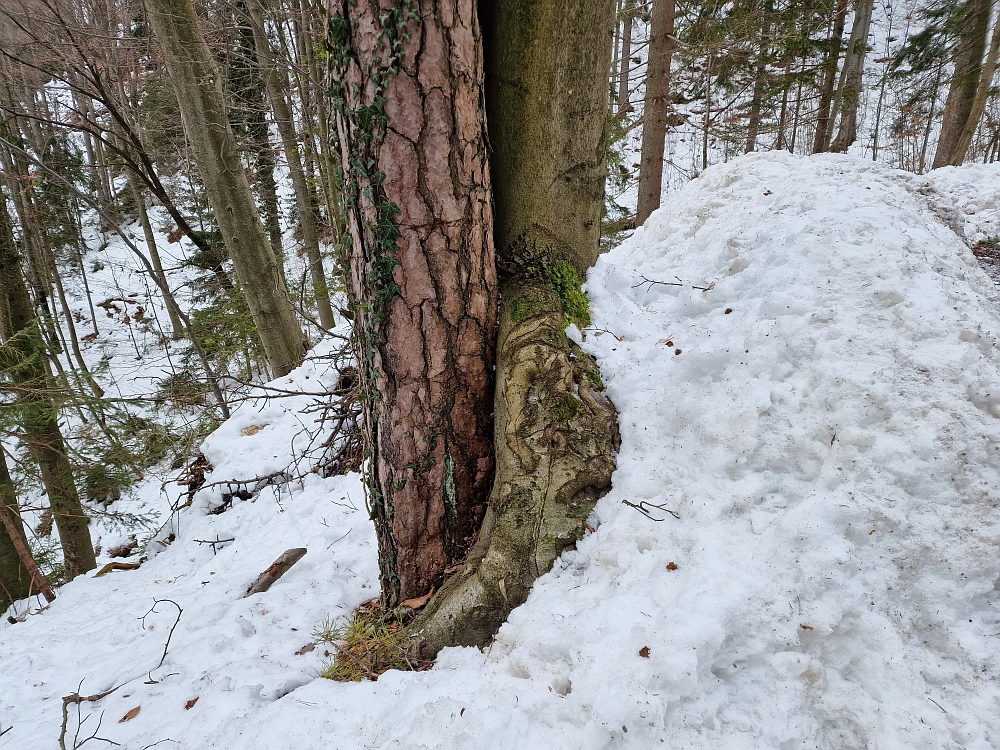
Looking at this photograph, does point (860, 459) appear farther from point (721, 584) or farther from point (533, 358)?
point (533, 358)

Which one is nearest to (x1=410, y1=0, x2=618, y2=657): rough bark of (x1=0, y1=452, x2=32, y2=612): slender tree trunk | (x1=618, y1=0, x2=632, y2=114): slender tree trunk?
(x1=618, y1=0, x2=632, y2=114): slender tree trunk

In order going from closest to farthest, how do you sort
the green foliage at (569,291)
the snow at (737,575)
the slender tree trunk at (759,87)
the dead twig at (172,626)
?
the snow at (737,575)
the green foliage at (569,291)
the dead twig at (172,626)
the slender tree trunk at (759,87)

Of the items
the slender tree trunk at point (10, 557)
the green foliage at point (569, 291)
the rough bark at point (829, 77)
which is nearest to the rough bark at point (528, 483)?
the green foliage at point (569, 291)

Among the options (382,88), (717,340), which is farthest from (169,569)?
(717,340)

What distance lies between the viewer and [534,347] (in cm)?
193

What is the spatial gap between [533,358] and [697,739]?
1.28m

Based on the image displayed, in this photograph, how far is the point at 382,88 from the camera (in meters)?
1.61

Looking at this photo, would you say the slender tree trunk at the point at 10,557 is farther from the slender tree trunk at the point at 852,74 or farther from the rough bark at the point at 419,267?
the slender tree trunk at the point at 852,74

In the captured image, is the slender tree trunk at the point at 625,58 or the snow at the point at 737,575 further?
the slender tree trunk at the point at 625,58

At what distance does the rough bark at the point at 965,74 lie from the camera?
25.0ft

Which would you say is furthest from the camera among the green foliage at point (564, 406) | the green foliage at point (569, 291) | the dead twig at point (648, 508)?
the green foliage at point (569, 291)

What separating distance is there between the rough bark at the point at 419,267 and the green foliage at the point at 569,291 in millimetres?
329

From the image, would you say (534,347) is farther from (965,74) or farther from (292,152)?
(965,74)

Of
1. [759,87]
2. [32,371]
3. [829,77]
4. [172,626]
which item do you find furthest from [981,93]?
[32,371]
